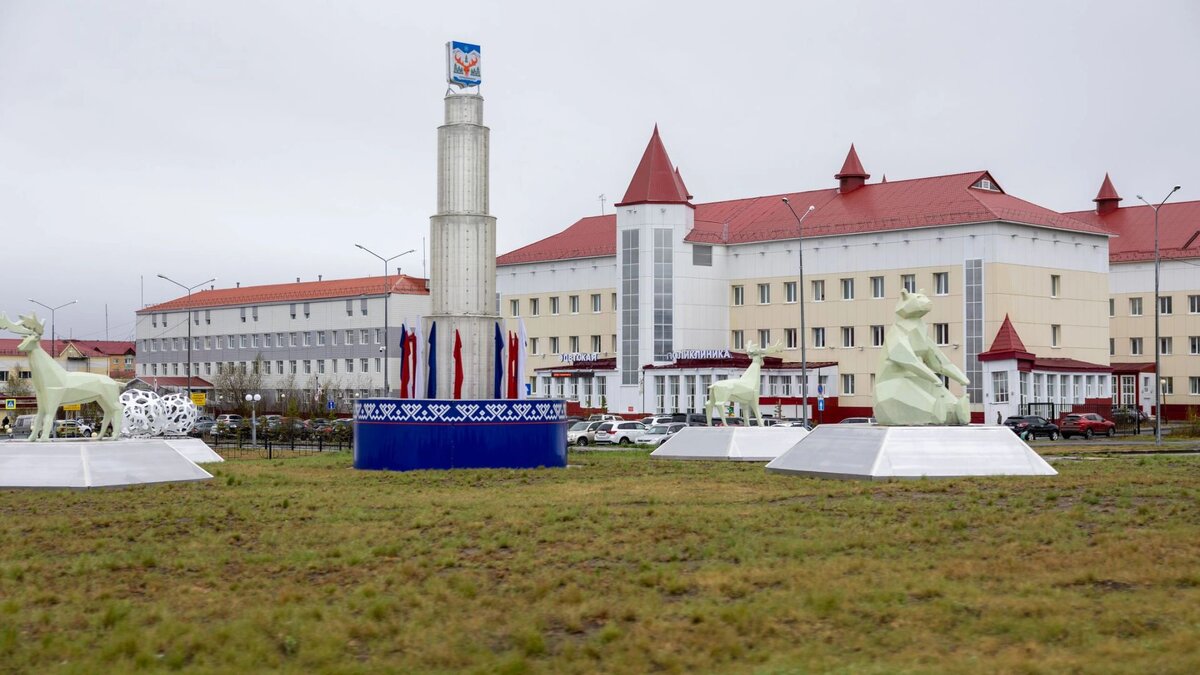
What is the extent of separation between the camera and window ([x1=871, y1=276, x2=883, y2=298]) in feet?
259

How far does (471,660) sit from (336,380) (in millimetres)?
90972

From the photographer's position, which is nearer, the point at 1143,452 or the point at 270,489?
the point at 270,489

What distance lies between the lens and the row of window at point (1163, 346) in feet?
285

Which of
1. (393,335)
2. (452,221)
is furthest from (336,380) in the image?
(452,221)

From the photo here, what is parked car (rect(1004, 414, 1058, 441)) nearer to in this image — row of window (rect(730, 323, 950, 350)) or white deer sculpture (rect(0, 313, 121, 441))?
row of window (rect(730, 323, 950, 350))

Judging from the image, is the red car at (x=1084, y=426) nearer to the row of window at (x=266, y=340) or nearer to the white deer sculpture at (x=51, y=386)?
the white deer sculpture at (x=51, y=386)

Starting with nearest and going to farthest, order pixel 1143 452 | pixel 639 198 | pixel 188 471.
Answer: pixel 188 471 → pixel 1143 452 → pixel 639 198

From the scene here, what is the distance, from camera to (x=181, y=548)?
18.3 meters

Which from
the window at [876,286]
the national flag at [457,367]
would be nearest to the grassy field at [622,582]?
the national flag at [457,367]

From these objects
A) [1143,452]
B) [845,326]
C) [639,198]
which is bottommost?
[1143,452]

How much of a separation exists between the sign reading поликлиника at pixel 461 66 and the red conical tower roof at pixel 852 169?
50366mm

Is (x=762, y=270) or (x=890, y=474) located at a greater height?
(x=762, y=270)

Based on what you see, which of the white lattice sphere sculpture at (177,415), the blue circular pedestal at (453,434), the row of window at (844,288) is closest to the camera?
the blue circular pedestal at (453,434)

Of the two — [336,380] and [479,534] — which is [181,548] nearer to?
[479,534]
